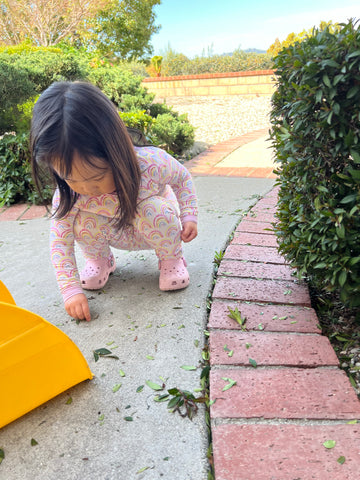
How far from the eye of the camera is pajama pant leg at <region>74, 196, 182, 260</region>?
178 centimetres

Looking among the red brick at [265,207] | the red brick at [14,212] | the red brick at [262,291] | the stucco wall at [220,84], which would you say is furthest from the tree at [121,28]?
the red brick at [262,291]

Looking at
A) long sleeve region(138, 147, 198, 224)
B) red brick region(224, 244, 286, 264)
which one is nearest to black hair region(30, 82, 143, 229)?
long sleeve region(138, 147, 198, 224)

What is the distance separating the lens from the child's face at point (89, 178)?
146 centimetres

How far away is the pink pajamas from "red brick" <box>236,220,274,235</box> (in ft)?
2.35

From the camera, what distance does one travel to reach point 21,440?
114 centimetres

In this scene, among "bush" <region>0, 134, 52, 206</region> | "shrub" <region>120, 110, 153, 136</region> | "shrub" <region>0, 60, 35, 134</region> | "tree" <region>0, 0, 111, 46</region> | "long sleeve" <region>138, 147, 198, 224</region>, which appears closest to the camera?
"long sleeve" <region>138, 147, 198, 224</region>

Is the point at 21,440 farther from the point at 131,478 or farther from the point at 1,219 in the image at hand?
the point at 1,219

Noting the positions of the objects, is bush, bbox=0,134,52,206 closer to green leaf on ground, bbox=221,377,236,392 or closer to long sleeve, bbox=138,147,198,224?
long sleeve, bbox=138,147,198,224

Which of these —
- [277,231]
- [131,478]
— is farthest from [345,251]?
[131,478]

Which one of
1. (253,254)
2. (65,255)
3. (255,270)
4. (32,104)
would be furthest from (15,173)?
(255,270)

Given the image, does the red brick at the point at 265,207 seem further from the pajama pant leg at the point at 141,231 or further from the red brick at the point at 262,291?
the pajama pant leg at the point at 141,231

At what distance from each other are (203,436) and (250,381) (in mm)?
244

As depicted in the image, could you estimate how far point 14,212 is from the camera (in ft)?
11.2

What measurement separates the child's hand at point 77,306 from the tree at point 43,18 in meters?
12.6
